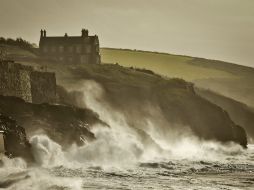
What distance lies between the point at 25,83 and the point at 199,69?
341 ft

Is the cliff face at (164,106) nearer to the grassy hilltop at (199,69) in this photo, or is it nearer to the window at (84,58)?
the window at (84,58)

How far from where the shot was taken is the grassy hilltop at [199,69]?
151m

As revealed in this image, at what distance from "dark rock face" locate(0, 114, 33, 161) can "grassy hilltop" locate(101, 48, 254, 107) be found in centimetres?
10328

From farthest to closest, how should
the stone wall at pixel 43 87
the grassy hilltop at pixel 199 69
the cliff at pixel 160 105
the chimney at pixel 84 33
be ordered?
the grassy hilltop at pixel 199 69 → the chimney at pixel 84 33 → the cliff at pixel 160 105 → the stone wall at pixel 43 87

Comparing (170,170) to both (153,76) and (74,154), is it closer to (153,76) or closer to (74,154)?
(74,154)

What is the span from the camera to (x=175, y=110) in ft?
301

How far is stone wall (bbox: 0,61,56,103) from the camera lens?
2406 inches

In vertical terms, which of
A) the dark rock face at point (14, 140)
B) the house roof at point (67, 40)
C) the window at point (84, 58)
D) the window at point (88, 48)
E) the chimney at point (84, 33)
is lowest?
the dark rock face at point (14, 140)

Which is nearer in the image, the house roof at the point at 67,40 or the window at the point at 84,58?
the house roof at the point at 67,40

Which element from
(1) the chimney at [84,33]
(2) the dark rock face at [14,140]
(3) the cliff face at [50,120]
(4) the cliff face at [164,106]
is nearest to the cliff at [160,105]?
(4) the cliff face at [164,106]

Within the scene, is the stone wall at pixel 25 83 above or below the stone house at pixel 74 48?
below

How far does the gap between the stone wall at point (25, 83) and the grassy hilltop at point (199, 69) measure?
76.9 m

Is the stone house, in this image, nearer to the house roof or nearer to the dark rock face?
the house roof

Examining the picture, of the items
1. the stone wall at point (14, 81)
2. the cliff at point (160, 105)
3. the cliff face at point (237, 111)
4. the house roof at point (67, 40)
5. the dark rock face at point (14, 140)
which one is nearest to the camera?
the dark rock face at point (14, 140)
